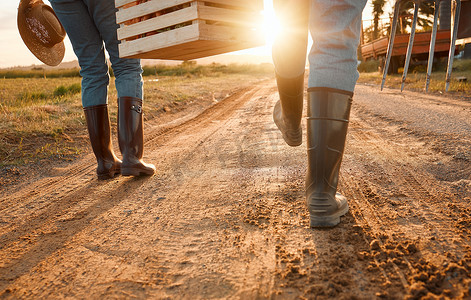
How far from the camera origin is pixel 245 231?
131 centimetres

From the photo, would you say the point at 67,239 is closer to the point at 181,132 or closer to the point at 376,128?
the point at 181,132

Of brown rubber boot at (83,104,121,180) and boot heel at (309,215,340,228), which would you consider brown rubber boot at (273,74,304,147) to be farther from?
brown rubber boot at (83,104,121,180)

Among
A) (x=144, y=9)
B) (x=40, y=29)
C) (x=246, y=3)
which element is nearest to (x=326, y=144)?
(x=246, y=3)

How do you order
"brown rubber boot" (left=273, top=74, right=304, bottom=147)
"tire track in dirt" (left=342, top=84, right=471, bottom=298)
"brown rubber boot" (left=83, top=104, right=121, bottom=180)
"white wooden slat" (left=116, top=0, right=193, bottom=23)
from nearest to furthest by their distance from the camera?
"tire track in dirt" (left=342, top=84, right=471, bottom=298)
"brown rubber boot" (left=273, top=74, right=304, bottom=147)
"white wooden slat" (left=116, top=0, right=193, bottom=23)
"brown rubber boot" (left=83, top=104, right=121, bottom=180)

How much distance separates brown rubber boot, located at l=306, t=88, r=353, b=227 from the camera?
1325mm

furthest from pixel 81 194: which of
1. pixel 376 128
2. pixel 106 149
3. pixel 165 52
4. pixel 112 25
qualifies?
pixel 376 128

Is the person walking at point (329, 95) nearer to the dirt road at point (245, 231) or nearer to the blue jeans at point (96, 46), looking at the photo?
the dirt road at point (245, 231)

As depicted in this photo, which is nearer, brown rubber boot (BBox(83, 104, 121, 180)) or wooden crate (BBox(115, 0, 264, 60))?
wooden crate (BBox(115, 0, 264, 60))

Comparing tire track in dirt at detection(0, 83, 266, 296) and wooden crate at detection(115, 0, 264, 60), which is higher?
wooden crate at detection(115, 0, 264, 60)

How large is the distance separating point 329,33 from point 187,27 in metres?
0.72

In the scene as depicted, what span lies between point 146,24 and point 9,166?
1.69 metres

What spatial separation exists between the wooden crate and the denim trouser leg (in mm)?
557

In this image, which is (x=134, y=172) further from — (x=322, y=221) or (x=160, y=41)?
(x=322, y=221)

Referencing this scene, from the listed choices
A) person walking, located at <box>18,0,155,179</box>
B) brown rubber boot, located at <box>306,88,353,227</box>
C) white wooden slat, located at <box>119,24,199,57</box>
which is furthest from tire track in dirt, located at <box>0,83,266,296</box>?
brown rubber boot, located at <box>306,88,353,227</box>
